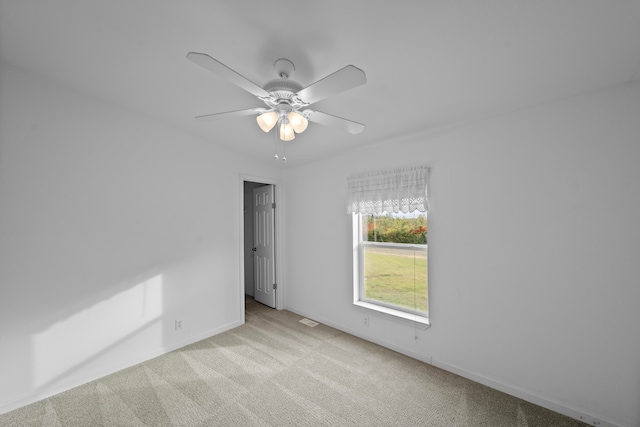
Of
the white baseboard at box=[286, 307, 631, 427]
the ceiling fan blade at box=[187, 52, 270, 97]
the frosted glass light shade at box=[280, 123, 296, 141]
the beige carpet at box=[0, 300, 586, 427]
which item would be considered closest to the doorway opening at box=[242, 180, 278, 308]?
the beige carpet at box=[0, 300, 586, 427]

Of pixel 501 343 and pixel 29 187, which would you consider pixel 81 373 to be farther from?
pixel 501 343

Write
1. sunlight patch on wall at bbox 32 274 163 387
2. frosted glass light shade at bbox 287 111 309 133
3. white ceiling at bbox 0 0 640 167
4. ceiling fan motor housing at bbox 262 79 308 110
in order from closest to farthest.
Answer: white ceiling at bbox 0 0 640 167, ceiling fan motor housing at bbox 262 79 308 110, frosted glass light shade at bbox 287 111 309 133, sunlight patch on wall at bbox 32 274 163 387

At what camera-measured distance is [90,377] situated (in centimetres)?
241

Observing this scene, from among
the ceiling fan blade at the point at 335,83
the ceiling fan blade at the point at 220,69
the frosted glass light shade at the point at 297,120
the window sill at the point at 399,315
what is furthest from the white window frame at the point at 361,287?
the ceiling fan blade at the point at 220,69

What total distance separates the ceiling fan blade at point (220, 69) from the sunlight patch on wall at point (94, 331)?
8.13 ft

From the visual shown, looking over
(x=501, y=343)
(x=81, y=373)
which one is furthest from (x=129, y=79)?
(x=501, y=343)

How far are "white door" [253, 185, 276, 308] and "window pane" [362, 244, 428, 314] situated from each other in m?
1.65

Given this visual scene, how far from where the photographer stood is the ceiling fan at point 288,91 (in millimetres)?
1215

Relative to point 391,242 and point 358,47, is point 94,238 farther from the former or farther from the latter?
point 391,242

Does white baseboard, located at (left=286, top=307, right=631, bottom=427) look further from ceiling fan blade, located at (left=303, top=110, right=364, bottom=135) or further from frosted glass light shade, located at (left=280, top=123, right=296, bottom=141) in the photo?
frosted glass light shade, located at (left=280, top=123, right=296, bottom=141)

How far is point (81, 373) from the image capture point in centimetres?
237

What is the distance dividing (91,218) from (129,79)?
1.33 metres

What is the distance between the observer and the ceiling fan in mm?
1215

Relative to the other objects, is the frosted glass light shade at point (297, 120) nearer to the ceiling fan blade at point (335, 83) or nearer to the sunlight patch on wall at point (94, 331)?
the ceiling fan blade at point (335, 83)
